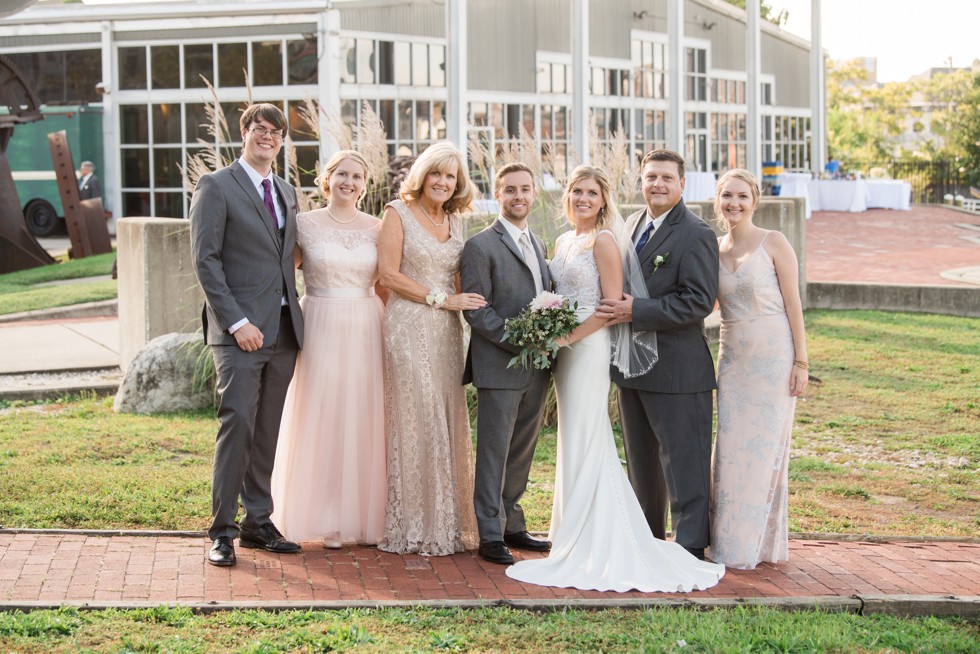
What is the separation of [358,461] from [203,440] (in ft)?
9.20

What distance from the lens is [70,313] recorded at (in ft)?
50.5

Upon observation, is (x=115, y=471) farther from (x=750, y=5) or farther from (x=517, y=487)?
(x=750, y=5)

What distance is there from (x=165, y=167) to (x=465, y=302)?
2249 cm

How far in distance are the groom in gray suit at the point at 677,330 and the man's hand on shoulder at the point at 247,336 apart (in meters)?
1.68

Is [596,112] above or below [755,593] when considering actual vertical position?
above

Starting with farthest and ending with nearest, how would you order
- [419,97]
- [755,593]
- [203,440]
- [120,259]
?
[419,97] → [120,259] → [203,440] → [755,593]

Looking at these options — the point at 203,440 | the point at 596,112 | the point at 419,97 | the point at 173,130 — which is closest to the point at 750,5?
the point at 596,112

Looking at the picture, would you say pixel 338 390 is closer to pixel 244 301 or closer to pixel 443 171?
pixel 244 301

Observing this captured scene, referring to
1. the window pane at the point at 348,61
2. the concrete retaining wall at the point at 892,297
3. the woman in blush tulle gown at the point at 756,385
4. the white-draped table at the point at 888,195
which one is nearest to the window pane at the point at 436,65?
the window pane at the point at 348,61

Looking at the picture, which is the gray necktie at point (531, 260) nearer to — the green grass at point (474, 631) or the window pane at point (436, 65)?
the green grass at point (474, 631)

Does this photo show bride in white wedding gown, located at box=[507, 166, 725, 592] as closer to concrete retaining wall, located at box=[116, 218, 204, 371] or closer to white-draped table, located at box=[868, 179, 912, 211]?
concrete retaining wall, located at box=[116, 218, 204, 371]

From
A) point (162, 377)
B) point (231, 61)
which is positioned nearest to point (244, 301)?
point (162, 377)

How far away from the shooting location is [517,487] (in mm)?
6227

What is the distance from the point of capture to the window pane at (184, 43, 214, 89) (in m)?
25.7
